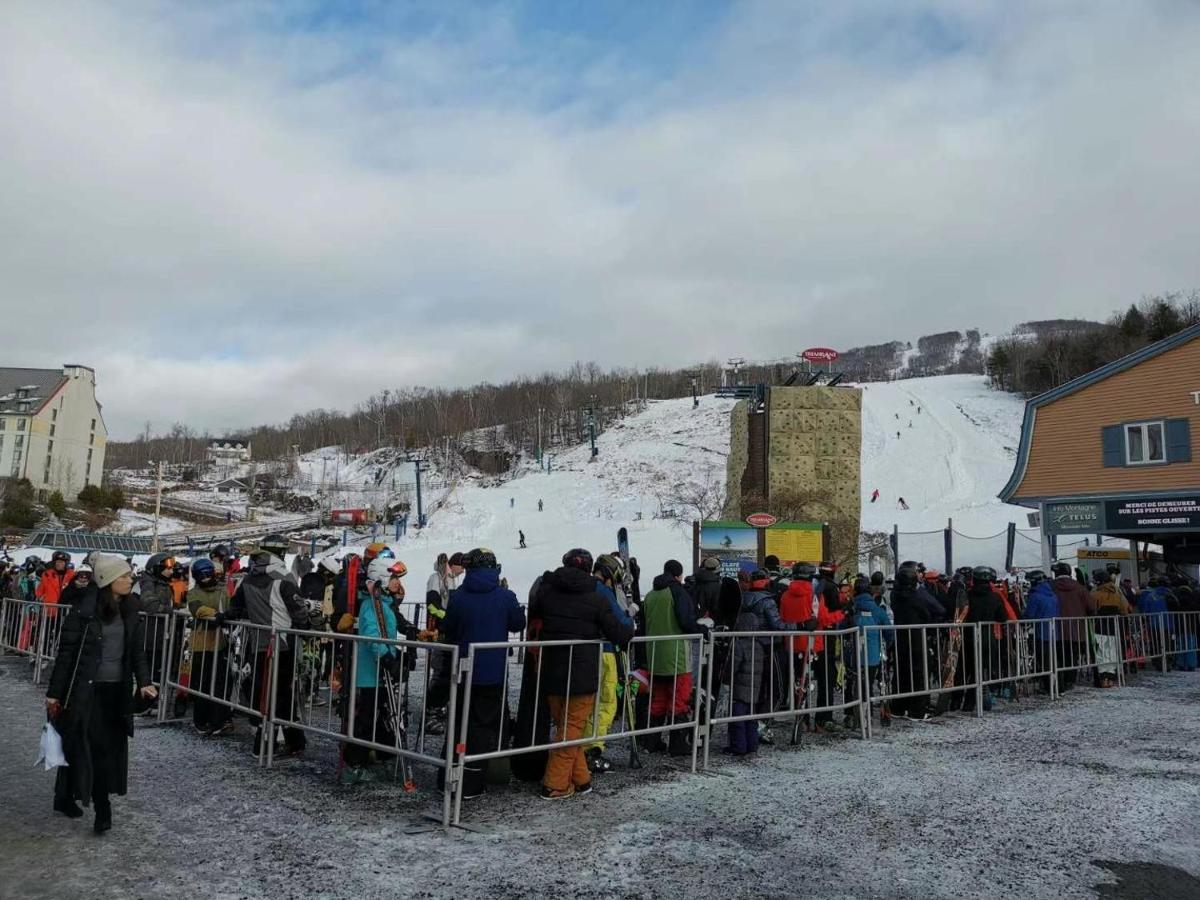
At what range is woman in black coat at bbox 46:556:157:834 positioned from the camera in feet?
16.5

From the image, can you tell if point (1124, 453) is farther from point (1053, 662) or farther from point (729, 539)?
point (1053, 662)

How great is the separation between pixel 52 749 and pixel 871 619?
817 centimetres

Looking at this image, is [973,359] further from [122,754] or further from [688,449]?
[122,754]

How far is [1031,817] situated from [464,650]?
13.6 ft

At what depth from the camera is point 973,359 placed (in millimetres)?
151875

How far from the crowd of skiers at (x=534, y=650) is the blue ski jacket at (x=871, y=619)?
0.07 ft

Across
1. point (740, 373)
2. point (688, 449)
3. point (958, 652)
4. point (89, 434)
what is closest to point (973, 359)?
point (688, 449)

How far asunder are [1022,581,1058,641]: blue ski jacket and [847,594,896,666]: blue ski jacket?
2.93m

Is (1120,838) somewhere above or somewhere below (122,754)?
below

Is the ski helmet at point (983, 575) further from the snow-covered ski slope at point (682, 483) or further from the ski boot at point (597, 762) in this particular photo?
the snow-covered ski slope at point (682, 483)

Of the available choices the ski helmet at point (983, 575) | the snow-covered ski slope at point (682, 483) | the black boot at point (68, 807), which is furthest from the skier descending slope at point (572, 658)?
the snow-covered ski slope at point (682, 483)

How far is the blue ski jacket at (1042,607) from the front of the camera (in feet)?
37.8

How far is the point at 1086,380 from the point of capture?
2225 cm

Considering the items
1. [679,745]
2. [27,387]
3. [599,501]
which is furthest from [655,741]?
[27,387]
